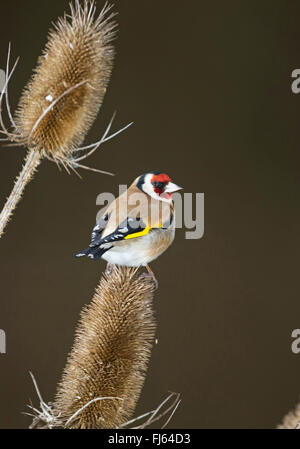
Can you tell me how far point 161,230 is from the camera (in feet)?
6.59

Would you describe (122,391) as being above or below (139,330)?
below

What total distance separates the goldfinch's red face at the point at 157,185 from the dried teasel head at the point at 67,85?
0.79 feet

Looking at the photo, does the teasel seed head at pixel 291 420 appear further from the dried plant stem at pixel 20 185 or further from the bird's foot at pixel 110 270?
the dried plant stem at pixel 20 185

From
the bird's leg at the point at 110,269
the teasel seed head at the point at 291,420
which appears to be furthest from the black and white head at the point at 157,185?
the teasel seed head at the point at 291,420

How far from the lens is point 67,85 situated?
1.96 m

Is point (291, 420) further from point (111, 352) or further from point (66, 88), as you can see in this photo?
point (66, 88)

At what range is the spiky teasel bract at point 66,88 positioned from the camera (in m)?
1.95

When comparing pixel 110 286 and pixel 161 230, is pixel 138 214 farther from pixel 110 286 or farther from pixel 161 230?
pixel 110 286

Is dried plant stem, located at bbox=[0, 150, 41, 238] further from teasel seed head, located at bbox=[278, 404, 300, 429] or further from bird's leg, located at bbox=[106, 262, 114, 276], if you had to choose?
teasel seed head, located at bbox=[278, 404, 300, 429]

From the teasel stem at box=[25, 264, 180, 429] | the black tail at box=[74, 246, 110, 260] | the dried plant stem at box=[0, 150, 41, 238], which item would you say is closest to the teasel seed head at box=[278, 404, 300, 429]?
the teasel stem at box=[25, 264, 180, 429]

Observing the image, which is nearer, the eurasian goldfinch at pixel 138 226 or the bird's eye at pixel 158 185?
the eurasian goldfinch at pixel 138 226

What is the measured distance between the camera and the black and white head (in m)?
2.10

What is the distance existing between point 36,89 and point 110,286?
2.40 ft
